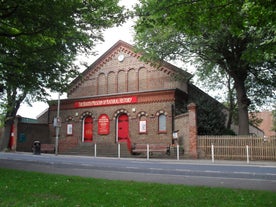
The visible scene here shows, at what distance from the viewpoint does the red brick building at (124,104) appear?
29828 millimetres

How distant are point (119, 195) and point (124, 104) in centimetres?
2495

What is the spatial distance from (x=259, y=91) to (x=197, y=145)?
12104 mm

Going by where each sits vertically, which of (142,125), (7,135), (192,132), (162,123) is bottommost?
(7,135)

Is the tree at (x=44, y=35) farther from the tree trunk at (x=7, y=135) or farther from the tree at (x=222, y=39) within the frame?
the tree trunk at (x=7, y=135)

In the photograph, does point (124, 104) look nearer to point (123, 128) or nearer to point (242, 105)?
point (123, 128)

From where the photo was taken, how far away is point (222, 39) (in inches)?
931

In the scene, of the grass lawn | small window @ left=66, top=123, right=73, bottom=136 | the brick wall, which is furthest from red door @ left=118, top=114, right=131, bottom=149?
the grass lawn

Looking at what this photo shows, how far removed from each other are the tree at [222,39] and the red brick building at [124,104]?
4098 millimetres

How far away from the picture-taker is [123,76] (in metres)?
34.1

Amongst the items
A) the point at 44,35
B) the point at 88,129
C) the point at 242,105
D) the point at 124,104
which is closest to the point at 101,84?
the point at 124,104

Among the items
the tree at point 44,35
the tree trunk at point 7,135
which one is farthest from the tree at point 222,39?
the tree trunk at point 7,135

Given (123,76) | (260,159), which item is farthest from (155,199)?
(123,76)

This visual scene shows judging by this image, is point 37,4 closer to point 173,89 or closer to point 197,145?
point 197,145

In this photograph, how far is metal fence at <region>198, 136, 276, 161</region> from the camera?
2186cm
